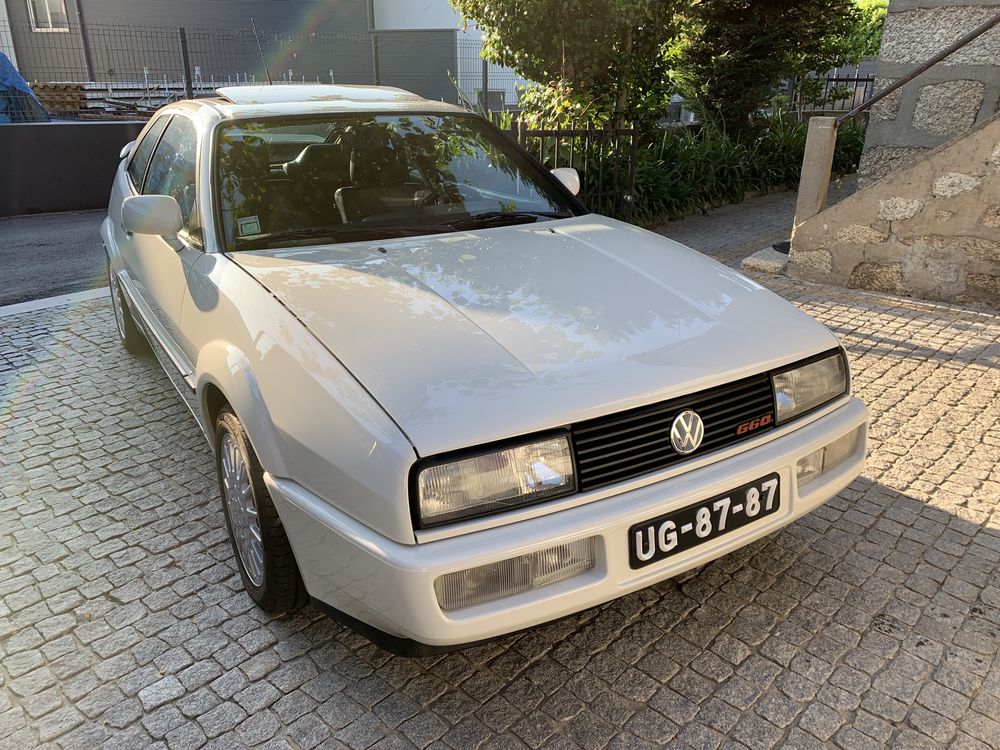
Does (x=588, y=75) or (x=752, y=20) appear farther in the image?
(x=752, y=20)

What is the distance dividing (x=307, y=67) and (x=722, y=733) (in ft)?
67.6

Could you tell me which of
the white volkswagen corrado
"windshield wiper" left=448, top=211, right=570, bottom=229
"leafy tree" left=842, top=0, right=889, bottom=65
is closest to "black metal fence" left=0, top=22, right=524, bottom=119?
"leafy tree" left=842, top=0, right=889, bottom=65

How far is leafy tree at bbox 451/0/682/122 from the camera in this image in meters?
7.86

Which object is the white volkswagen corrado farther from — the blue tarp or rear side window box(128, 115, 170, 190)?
the blue tarp

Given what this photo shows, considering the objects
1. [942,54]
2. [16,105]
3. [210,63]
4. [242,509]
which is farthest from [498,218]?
[210,63]

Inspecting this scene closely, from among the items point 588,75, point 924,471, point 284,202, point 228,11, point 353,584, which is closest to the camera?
point 353,584

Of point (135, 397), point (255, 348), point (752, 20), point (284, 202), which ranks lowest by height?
point (135, 397)

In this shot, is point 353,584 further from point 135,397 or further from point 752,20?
point 752,20

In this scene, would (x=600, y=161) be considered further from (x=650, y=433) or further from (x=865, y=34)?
(x=865, y=34)

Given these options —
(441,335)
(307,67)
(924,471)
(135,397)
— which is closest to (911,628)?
(924,471)

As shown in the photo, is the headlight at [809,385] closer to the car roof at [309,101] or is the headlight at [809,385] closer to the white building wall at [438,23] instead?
the car roof at [309,101]

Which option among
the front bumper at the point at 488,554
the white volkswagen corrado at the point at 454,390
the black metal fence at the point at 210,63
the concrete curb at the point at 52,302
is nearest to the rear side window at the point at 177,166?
the white volkswagen corrado at the point at 454,390

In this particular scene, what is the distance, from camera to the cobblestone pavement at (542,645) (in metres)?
2.15

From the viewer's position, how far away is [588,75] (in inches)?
331
